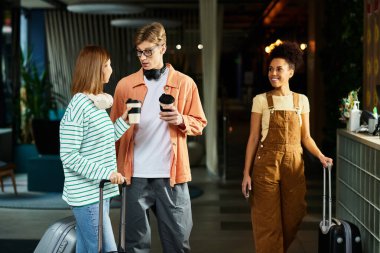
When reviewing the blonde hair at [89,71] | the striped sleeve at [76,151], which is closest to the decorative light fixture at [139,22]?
the blonde hair at [89,71]

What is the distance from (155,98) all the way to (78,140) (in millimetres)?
572

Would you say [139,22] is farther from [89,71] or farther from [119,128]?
[89,71]

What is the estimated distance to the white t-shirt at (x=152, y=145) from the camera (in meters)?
3.69

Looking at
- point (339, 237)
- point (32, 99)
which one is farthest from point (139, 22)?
point (339, 237)

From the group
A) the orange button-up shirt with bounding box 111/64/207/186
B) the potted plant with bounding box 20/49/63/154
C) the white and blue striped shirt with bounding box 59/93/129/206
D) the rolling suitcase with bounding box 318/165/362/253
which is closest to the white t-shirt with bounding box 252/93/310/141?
the rolling suitcase with bounding box 318/165/362/253

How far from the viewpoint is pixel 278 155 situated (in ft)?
14.2

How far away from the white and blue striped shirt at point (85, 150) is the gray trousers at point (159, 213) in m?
0.32

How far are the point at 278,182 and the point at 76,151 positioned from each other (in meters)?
1.52

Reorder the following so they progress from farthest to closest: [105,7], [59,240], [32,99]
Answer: [32,99], [105,7], [59,240]

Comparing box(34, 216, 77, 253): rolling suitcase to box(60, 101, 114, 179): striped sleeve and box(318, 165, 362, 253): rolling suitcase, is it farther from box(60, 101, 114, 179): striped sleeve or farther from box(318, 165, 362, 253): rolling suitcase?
box(318, 165, 362, 253): rolling suitcase

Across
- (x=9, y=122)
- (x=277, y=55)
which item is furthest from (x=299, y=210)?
(x=9, y=122)

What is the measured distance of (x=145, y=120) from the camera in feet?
12.1

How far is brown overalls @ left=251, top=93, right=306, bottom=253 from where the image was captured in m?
4.32

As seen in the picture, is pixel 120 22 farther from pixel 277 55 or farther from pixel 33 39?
pixel 277 55
